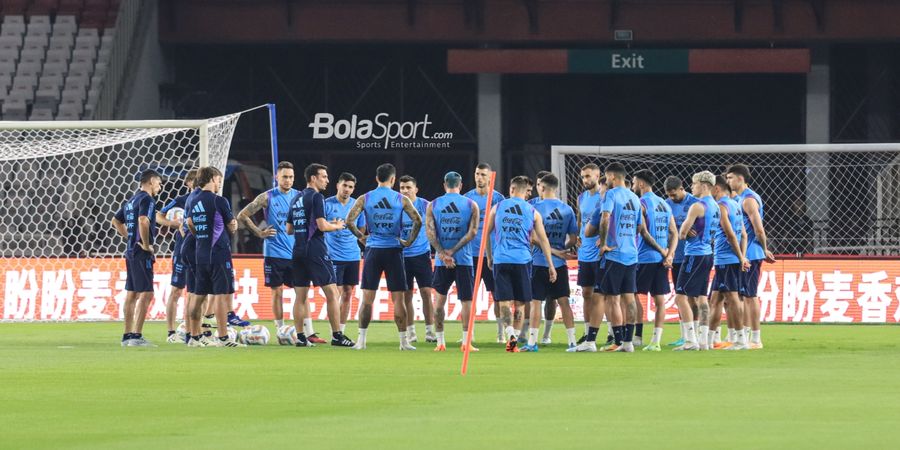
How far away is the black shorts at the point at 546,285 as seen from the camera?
18.8 m

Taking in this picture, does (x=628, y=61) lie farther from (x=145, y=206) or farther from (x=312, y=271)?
(x=145, y=206)

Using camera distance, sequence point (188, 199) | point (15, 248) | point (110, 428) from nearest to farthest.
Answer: point (110, 428) → point (188, 199) → point (15, 248)

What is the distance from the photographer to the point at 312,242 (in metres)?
18.8

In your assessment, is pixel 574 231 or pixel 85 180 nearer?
pixel 574 231


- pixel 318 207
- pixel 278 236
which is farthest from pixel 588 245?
pixel 278 236

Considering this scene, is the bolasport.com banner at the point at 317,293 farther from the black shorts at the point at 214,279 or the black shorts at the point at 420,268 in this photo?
the black shorts at the point at 214,279

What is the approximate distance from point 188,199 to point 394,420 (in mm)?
8220

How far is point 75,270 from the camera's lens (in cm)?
2709

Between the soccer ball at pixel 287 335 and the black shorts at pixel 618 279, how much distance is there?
3968mm

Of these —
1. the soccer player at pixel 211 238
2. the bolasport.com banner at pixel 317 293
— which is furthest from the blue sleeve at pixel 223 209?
the bolasport.com banner at pixel 317 293

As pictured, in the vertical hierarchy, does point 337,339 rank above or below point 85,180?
below

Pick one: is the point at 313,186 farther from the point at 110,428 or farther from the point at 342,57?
the point at 342,57

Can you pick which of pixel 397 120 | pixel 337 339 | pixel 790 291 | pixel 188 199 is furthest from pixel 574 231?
pixel 397 120

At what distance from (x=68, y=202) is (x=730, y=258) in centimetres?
1735
